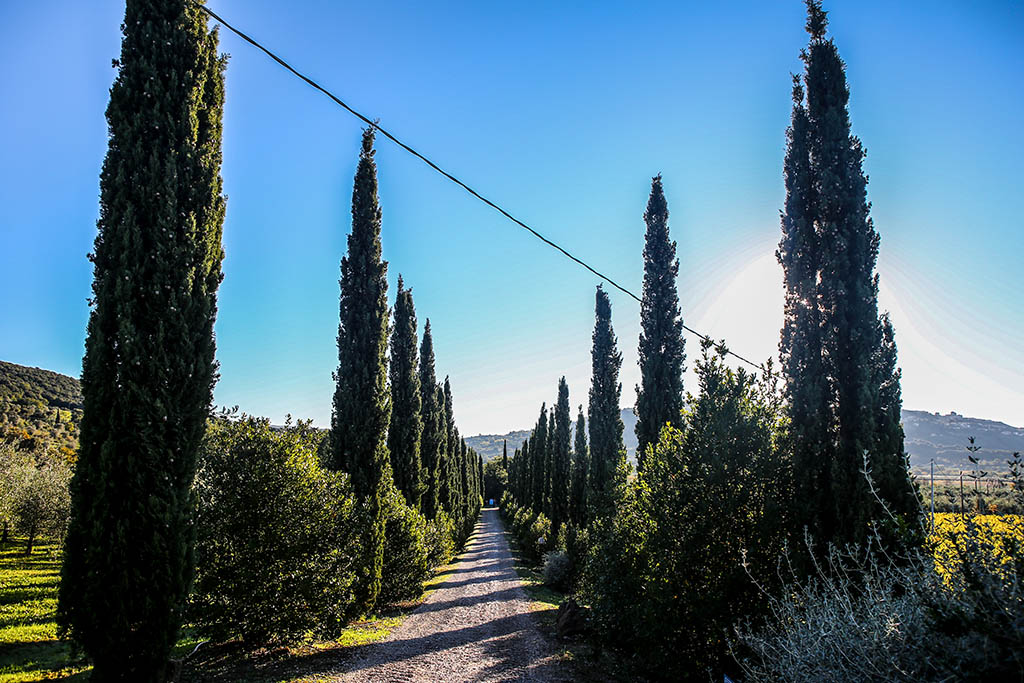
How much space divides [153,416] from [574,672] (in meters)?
7.60

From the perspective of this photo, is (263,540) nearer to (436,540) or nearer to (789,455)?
(789,455)

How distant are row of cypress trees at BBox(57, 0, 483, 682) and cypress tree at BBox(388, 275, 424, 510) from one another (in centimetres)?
1011

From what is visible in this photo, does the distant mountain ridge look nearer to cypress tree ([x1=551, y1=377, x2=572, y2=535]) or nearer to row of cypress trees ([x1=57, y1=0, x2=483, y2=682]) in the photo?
cypress tree ([x1=551, y1=377, x2=572, y2=535])

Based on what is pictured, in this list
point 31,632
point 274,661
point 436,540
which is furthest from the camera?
point 436,540

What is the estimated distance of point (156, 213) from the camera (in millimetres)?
5969

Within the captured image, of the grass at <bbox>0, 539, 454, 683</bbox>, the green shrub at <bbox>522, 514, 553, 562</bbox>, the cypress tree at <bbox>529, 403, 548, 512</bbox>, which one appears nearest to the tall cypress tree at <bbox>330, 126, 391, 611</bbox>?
the grass at <bbox>0, 539, 454, 683</bbox>

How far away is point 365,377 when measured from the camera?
12.8 meters

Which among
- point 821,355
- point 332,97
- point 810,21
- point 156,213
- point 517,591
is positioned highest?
point 810,21

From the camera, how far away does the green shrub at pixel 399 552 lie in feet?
42.8

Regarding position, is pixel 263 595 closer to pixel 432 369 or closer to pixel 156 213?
pixel 156 213

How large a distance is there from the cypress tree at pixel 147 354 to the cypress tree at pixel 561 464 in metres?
20.5

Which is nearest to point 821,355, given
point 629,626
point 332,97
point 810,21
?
point 629,626

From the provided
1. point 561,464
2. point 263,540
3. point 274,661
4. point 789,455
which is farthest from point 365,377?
point 561,464

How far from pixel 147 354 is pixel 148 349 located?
0.07m
